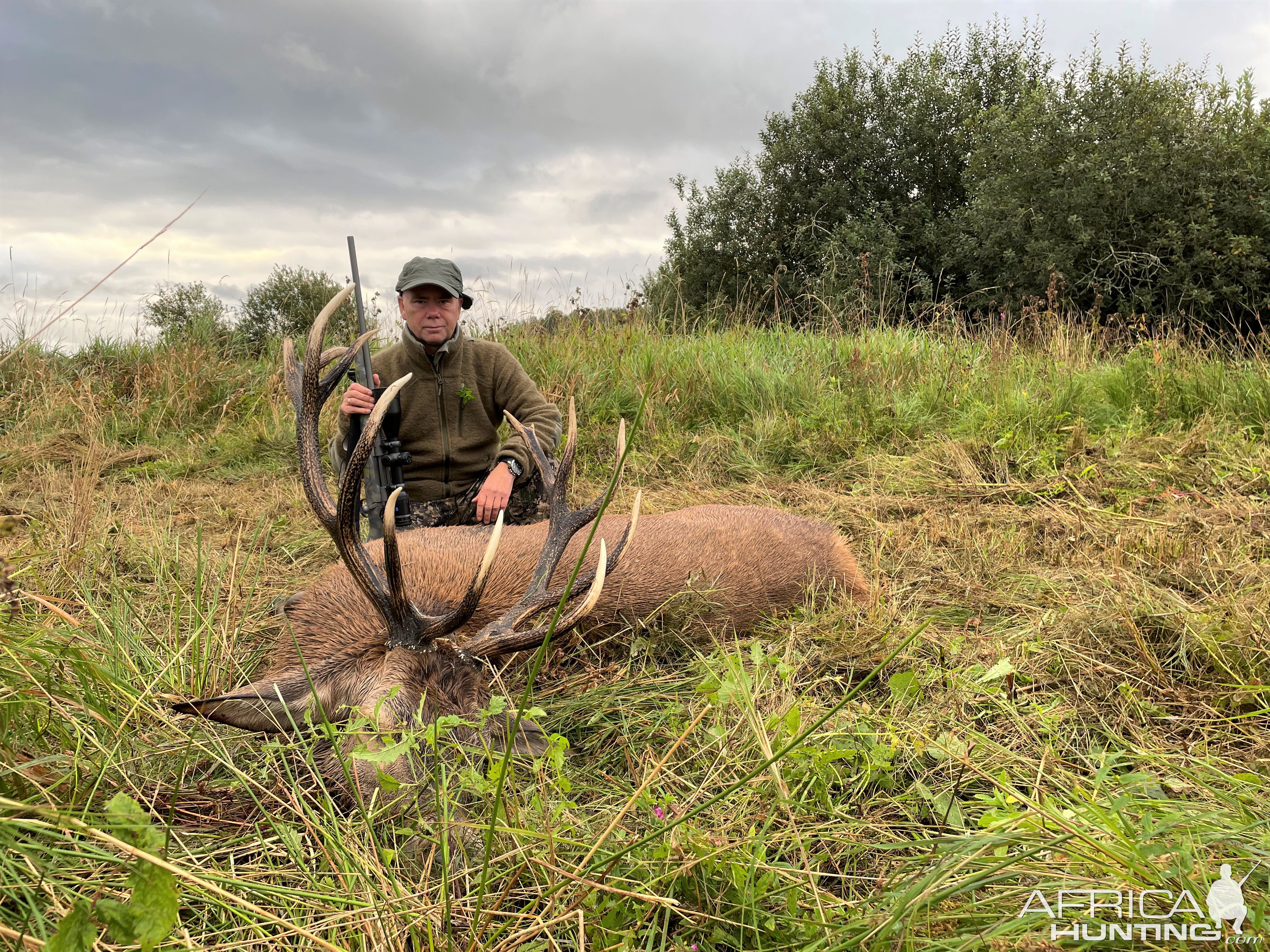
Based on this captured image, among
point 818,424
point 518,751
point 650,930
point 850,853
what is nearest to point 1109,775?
point 850,853

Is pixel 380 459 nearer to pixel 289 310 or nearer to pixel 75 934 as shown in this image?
pixel 75 934

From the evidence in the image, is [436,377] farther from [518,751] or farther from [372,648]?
[518,751]

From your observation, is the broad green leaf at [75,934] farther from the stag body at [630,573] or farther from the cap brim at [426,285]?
the cap brim at [426,285]

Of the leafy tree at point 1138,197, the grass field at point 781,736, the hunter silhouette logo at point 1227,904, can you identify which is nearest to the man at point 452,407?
the grass field at point 781,736

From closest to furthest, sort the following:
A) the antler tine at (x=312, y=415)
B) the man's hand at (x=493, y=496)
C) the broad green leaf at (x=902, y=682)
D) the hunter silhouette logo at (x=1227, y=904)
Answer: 1. the hunter silhouette logo at (x=1227, y=904)
2. the broad green leaf at (x=902, y=682)
3. the antler tine at (x=312, y=415)
4. the man's hand at (x=493, y=496)

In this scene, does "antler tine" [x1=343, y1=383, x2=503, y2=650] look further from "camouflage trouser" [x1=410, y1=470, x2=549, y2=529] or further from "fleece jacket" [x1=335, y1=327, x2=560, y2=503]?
"fleece jacket" [x1=335, y1=327, x2=560, y2=503]

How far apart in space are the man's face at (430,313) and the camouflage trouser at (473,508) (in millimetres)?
880

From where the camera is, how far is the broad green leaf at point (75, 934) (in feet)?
2.98

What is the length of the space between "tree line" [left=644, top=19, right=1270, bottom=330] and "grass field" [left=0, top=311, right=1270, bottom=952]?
4206mm

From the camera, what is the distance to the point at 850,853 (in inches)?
58.9

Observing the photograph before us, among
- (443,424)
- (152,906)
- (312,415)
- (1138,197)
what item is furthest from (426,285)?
(1138,197)

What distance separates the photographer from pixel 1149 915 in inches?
44.1

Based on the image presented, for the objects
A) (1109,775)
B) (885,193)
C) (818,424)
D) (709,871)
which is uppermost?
(885,193)

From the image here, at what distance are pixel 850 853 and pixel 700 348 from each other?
18.2ft
